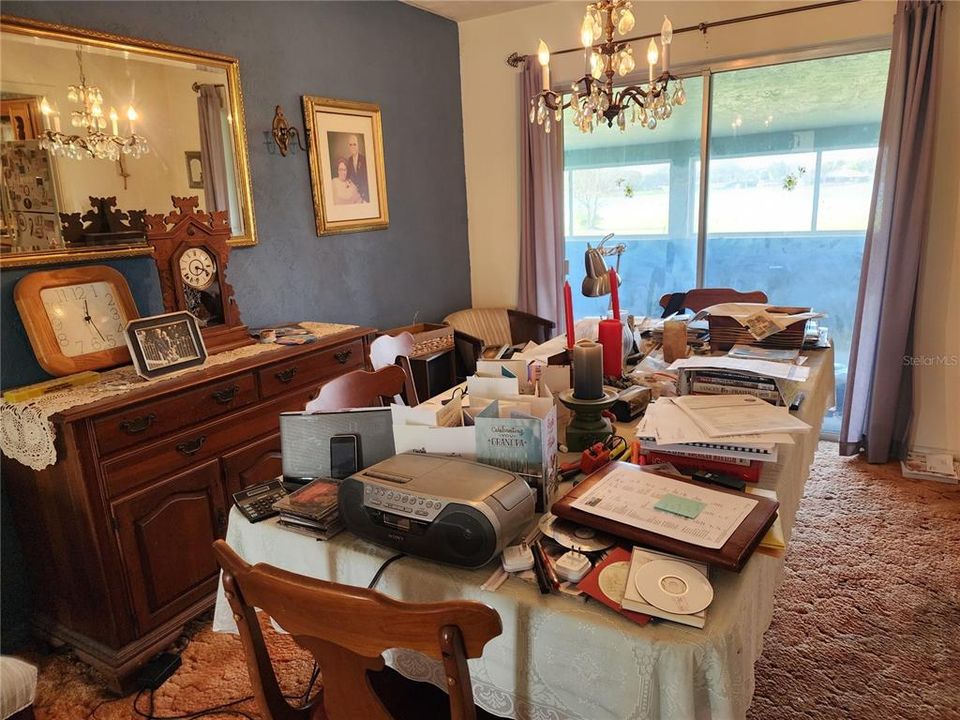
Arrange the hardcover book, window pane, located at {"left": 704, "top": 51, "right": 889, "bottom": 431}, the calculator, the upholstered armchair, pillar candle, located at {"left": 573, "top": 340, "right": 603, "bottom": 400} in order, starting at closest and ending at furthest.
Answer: the hardcover book
the calculator
pillar candle, located at {"left": 573, "top": 340, "right": 603, "bottom": 400}
window pane, located at {"left": 704, "top": 51, "right": 889, "bottom": 431}
the upholstered armchair

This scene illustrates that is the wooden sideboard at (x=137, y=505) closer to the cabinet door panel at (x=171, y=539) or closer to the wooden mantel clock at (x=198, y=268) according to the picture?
the cabinet door panel at (x=171, y=539)

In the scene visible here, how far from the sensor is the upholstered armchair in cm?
396

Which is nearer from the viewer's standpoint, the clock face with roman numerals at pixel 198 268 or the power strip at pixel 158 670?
the power strip at pixel 158 670

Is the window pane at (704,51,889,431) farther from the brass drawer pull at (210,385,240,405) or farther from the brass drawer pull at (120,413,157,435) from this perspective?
the brass drawer pull at (120,413,157,435)

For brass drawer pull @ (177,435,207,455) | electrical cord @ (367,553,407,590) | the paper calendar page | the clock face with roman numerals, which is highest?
the clock face with roman numerals

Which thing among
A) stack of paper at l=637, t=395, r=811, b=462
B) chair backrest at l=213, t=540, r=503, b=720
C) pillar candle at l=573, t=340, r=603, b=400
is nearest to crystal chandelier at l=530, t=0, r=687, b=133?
pillar candle at l=573, t=340, r=603, b=400

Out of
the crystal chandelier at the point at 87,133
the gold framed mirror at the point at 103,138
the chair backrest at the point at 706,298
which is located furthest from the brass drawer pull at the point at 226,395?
the chair backrest at the point at 706,298

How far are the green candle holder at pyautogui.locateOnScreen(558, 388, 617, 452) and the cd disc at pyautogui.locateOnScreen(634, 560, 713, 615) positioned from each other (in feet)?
1.65

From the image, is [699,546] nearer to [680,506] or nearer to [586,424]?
[680,506]

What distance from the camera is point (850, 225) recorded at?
10.9ft

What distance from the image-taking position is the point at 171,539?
6.63ft

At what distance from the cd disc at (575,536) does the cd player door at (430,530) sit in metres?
0.15

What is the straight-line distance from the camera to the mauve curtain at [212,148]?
253 centimetres

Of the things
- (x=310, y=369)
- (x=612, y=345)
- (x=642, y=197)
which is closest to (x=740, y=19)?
(x=642, y=197)
